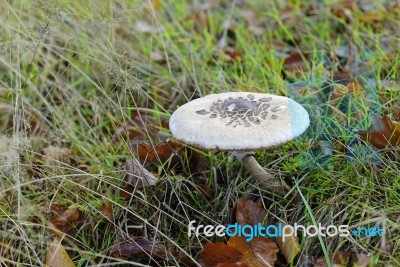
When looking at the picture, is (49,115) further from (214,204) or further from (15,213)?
(214,204)

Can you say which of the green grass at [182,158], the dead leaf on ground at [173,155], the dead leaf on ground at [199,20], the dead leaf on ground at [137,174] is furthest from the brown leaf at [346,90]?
the dead leaf on ground at [199,20]

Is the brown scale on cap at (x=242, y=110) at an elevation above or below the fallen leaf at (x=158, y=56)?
above

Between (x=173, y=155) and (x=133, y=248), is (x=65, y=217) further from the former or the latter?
(x=173, y=155)

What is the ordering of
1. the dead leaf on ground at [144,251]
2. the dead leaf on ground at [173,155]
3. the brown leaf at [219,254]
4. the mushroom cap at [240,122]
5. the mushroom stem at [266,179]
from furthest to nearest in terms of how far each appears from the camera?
the dead leaf on ground at [173,155], the mushroom stem at [266,179], the dead leaf on ground at [144,251], the brown leaf at [219,254], the mushroom cap at [240,122]

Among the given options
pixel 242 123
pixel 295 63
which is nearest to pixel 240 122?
pixel 242 123

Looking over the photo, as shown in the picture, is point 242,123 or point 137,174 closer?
point 242,123

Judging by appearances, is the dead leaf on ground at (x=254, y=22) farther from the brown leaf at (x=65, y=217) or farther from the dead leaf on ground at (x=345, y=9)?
the brown leaf at (x=65, y=217)
